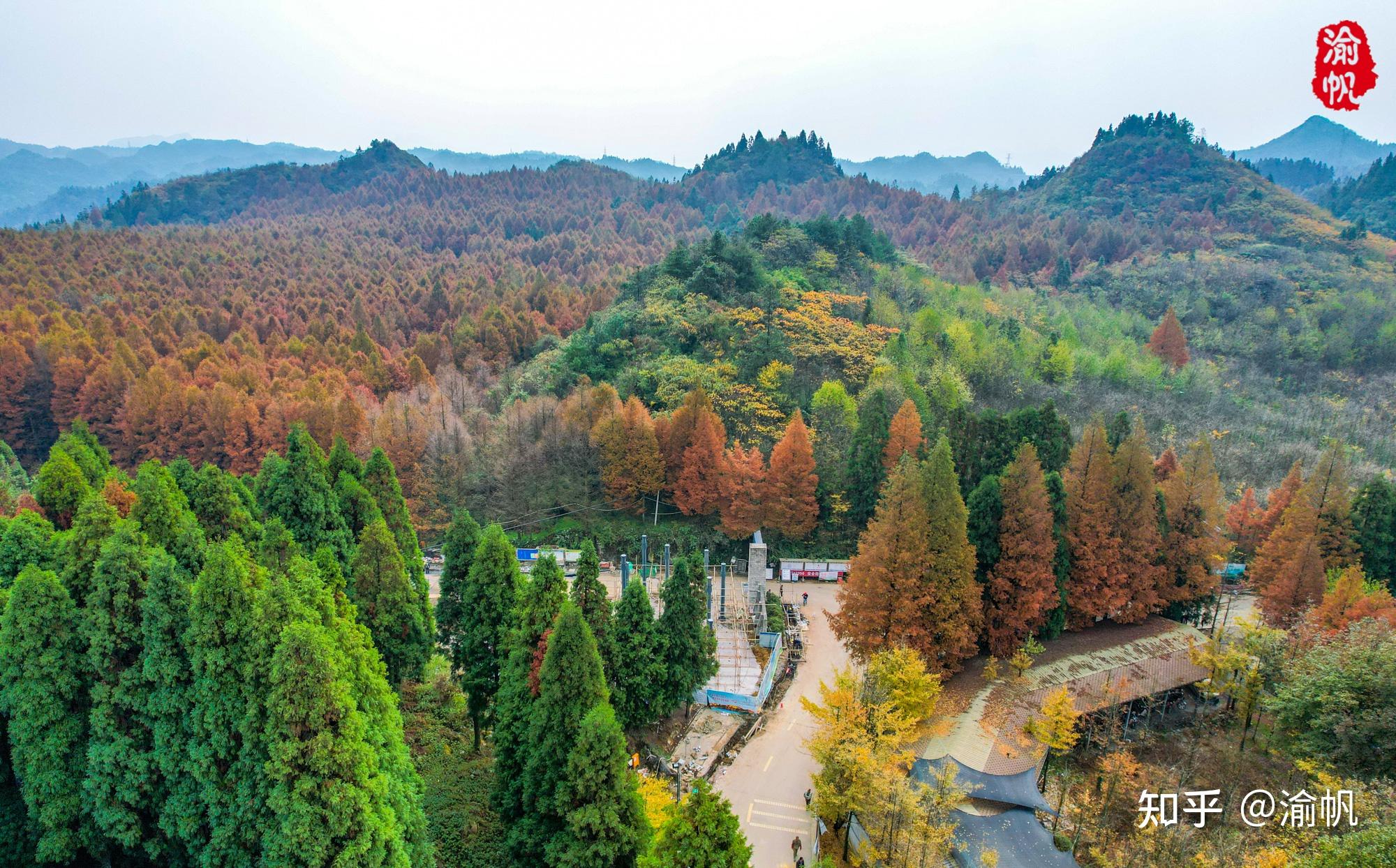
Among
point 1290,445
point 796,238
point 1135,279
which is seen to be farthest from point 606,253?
point 1290,445

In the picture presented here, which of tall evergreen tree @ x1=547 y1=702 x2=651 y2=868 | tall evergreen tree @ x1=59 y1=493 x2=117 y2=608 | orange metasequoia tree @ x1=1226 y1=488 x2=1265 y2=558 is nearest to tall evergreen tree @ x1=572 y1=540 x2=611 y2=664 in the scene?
tall evergreen tree @ x1=547 y1=702 x2=651 y2=868

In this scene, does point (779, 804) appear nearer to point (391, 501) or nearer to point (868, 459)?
point (391, 501)

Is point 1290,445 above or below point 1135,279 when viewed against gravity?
below

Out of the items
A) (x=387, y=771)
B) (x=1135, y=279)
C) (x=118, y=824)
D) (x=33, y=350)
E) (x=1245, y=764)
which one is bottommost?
(x=1245, y=764)

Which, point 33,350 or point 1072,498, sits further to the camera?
point 33,350

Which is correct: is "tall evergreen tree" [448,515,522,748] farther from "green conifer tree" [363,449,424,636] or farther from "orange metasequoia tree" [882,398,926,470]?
"orange metasequoia tree" [882,398,926,470]

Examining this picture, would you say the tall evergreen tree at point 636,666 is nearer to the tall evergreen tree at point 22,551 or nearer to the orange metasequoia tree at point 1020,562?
the orange metasequoia tree at point 1020,562

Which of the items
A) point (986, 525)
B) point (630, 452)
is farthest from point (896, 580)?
point (630, 452)

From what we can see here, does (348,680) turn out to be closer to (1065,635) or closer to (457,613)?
(457,613)

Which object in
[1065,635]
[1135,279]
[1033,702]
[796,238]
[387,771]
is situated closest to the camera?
[387,771]
